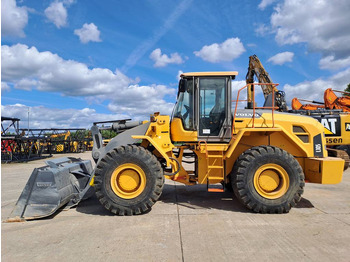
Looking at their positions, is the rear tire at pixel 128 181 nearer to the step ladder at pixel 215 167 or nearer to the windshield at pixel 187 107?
the step ladder at pixel 215 167

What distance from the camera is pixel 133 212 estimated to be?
190 inches

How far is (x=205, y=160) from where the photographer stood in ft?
17.5

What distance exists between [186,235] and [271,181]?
210 cm

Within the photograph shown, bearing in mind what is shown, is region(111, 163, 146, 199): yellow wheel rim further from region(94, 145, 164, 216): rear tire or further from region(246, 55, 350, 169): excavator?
region(246, 55, 350, 169): excavator

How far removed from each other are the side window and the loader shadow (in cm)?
155

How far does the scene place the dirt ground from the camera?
10.8 ft

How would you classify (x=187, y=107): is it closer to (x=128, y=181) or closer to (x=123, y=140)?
(x=123, y=140)

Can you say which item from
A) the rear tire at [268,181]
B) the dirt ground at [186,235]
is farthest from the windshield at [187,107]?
the dirt ground at [186,235]

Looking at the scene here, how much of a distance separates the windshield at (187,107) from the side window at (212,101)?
0.63 feet

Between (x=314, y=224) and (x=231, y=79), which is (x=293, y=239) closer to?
(x=314, y=224)

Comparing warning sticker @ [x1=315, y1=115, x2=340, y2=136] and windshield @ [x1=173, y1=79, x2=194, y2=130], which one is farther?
warning sticker @ [x1=315, y1=115, x2=340, y2=136]

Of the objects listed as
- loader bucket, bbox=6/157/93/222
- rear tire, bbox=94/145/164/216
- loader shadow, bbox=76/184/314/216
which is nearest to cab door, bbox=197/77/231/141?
rear tire, bbox=94/145/164/216

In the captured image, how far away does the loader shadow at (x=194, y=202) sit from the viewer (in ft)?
17.1

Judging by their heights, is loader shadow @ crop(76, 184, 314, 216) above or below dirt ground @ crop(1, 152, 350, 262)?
above
